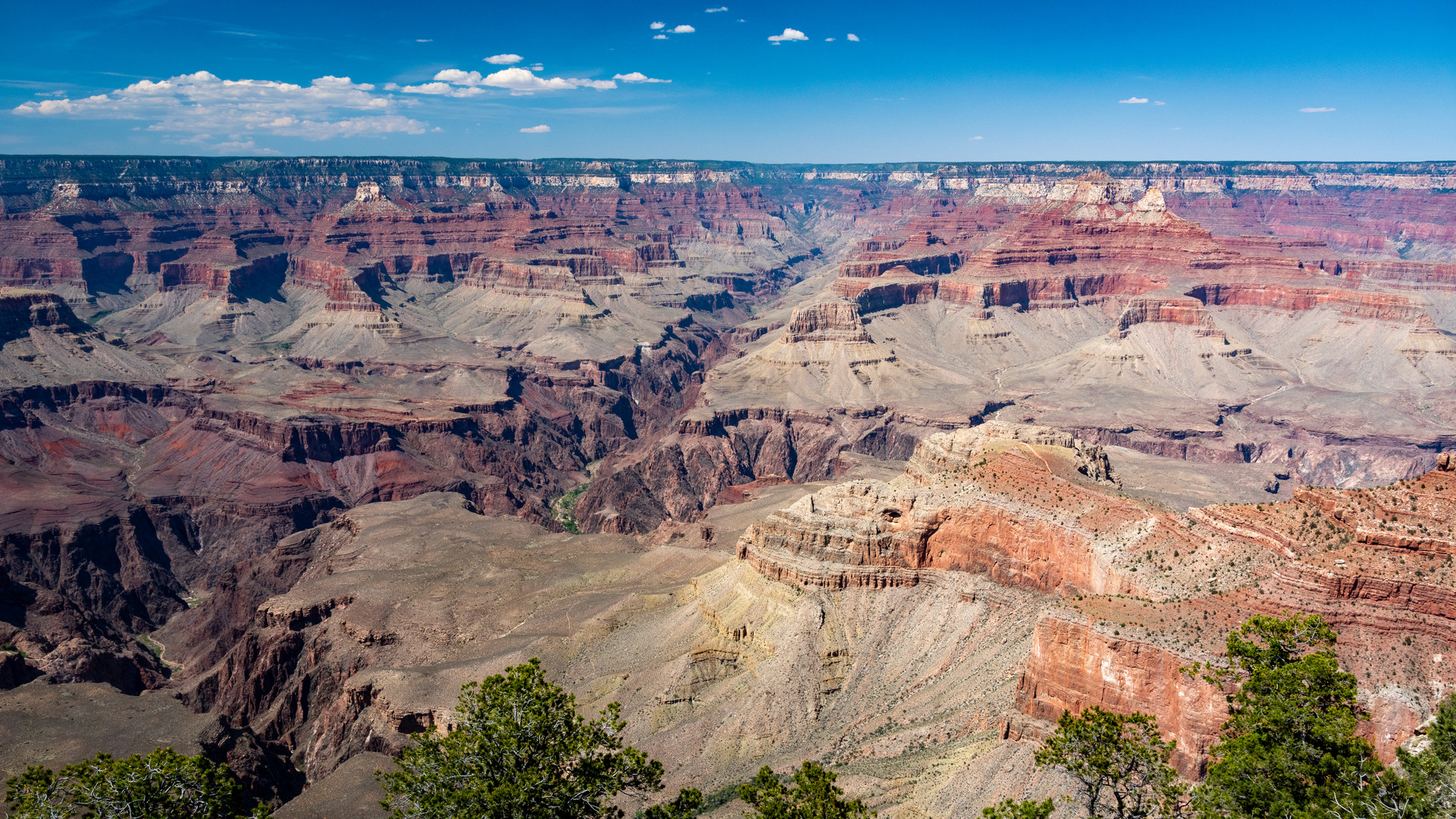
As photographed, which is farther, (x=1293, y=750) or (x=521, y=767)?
(x=521, y=767)

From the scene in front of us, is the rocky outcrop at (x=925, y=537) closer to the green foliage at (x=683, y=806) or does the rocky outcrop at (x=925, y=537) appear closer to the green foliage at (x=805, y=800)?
the green foliage at (x=805, y=800)

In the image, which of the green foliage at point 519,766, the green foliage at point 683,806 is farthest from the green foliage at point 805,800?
the green foliage at point 519,766

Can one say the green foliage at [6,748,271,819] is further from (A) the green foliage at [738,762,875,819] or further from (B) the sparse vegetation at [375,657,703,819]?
(A) the green foliage at [738,762,875,819]

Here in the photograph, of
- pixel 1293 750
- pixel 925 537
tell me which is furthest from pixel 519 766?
pixel 925 537

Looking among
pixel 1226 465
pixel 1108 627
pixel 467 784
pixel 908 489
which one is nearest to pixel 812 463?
pixel 1226 465

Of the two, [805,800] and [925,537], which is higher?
[805,800]

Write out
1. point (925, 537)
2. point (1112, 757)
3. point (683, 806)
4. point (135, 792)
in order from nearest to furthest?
1. point (135, 792)
2. point (683, 806)
3. point (1112, 757)
4. point (925, 537)

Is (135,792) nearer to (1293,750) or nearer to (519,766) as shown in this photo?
(519,766)
